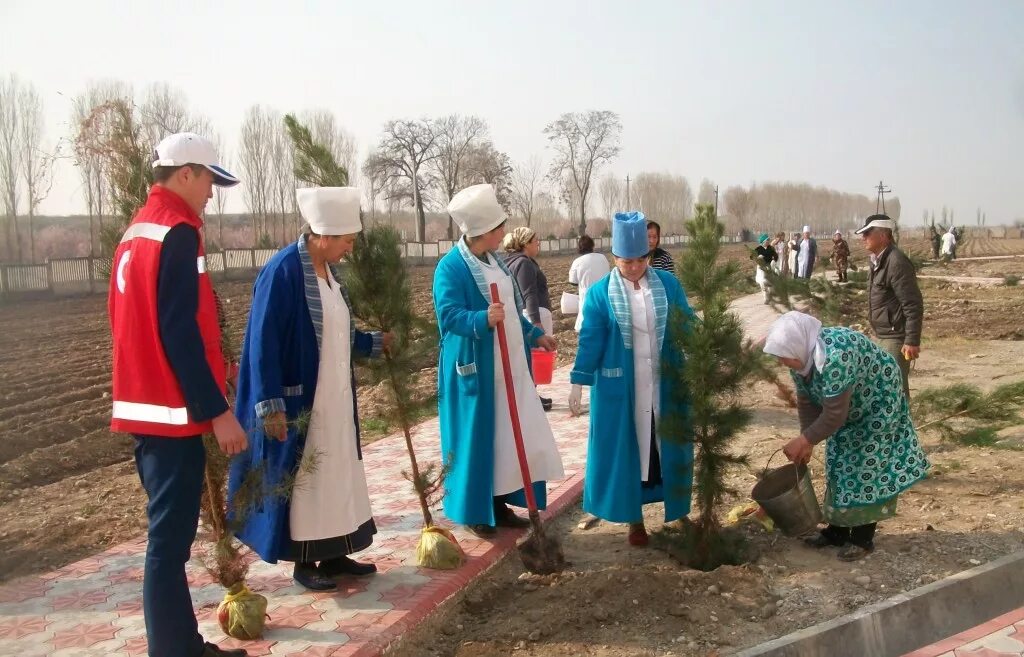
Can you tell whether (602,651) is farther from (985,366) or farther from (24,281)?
(24,281)

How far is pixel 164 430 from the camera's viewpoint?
10.3 ft

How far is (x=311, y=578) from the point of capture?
429cm

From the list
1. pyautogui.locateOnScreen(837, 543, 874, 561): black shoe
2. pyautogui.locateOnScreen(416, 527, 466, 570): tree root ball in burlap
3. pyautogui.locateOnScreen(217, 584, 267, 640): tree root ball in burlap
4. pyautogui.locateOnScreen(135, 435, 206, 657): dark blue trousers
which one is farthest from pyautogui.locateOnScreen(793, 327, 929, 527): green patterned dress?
pyautogui.locateOnScreen(135, 435, 206, 657): dark blue trousers

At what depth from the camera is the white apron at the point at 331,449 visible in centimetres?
410

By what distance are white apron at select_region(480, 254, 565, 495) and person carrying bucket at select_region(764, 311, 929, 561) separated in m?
1.29

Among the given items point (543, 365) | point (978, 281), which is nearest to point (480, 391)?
point (543, 365)

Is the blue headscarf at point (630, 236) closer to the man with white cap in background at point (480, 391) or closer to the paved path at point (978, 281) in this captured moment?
the man with white cap in background at point (480, 391)

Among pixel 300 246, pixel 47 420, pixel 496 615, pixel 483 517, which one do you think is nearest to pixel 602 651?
pixel 496 615

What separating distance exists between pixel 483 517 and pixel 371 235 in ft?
5.39

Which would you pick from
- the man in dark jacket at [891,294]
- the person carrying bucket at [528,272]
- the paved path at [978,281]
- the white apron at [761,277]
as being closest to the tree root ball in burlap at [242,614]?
the person carrying bucket at [528,272]

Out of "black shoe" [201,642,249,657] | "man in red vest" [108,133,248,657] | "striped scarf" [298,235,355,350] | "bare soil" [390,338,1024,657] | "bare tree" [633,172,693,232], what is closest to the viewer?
"man in red vest" [108,133,248,657]

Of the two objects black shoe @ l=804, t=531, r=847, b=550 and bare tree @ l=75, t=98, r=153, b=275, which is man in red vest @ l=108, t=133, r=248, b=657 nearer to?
bare tree @ l=75, t=98, r=153, b=275

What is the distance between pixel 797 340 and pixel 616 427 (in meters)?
1.10

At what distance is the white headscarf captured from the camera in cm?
436
